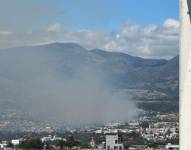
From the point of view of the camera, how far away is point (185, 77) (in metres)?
39.2

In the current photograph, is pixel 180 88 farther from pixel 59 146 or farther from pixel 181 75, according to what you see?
pixel 59 146

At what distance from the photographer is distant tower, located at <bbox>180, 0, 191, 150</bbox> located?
39062mm

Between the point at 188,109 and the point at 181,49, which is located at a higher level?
the point at 181,49

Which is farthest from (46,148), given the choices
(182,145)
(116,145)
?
(182,145)

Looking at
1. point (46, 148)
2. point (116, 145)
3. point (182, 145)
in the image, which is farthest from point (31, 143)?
point (182, 145)

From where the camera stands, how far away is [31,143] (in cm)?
18962

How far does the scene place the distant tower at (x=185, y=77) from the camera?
128ft

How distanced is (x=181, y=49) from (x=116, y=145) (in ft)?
516

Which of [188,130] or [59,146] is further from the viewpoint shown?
[59,146]

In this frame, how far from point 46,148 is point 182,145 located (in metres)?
151

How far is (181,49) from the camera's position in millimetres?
39594

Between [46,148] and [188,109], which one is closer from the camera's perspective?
[188,109]

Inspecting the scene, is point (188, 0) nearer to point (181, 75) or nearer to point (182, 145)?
point (181, 75)

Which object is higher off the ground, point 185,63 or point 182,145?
point 185,63
